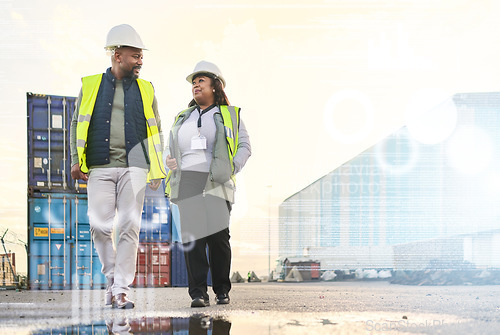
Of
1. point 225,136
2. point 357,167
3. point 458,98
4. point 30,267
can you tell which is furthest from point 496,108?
point 225,136

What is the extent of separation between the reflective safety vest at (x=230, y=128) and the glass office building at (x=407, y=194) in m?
→ 11.5

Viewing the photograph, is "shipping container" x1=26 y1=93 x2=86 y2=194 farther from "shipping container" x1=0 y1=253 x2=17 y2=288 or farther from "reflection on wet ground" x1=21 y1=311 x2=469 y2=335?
"reflection on wet ground" x1=21 y1=311 x2=469 y2=335

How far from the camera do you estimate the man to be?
538 centimetres

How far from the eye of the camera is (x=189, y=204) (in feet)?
17.9

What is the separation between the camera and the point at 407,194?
21766 millimetres

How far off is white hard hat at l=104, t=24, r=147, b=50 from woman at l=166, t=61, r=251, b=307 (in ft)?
1.83

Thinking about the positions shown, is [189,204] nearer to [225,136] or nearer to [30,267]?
[225,136]

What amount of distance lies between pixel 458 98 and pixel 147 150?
15.7 m

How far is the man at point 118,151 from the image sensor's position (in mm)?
5375

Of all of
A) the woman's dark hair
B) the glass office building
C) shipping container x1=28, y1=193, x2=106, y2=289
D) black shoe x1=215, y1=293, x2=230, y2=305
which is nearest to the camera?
the woman's dark hair

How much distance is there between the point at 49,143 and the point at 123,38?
9.71 meters

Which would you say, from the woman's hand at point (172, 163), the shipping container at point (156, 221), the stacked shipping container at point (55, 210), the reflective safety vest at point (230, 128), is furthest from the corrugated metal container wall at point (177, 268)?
the woman's hand at point (172, 163)

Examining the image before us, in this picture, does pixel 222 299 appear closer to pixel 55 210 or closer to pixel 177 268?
pixel 55 210

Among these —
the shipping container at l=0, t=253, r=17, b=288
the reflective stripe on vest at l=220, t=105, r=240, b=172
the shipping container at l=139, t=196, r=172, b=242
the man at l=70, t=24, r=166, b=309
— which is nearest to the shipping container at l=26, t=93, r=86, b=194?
the shipping container at l=0, t=253, r=17, b=288
